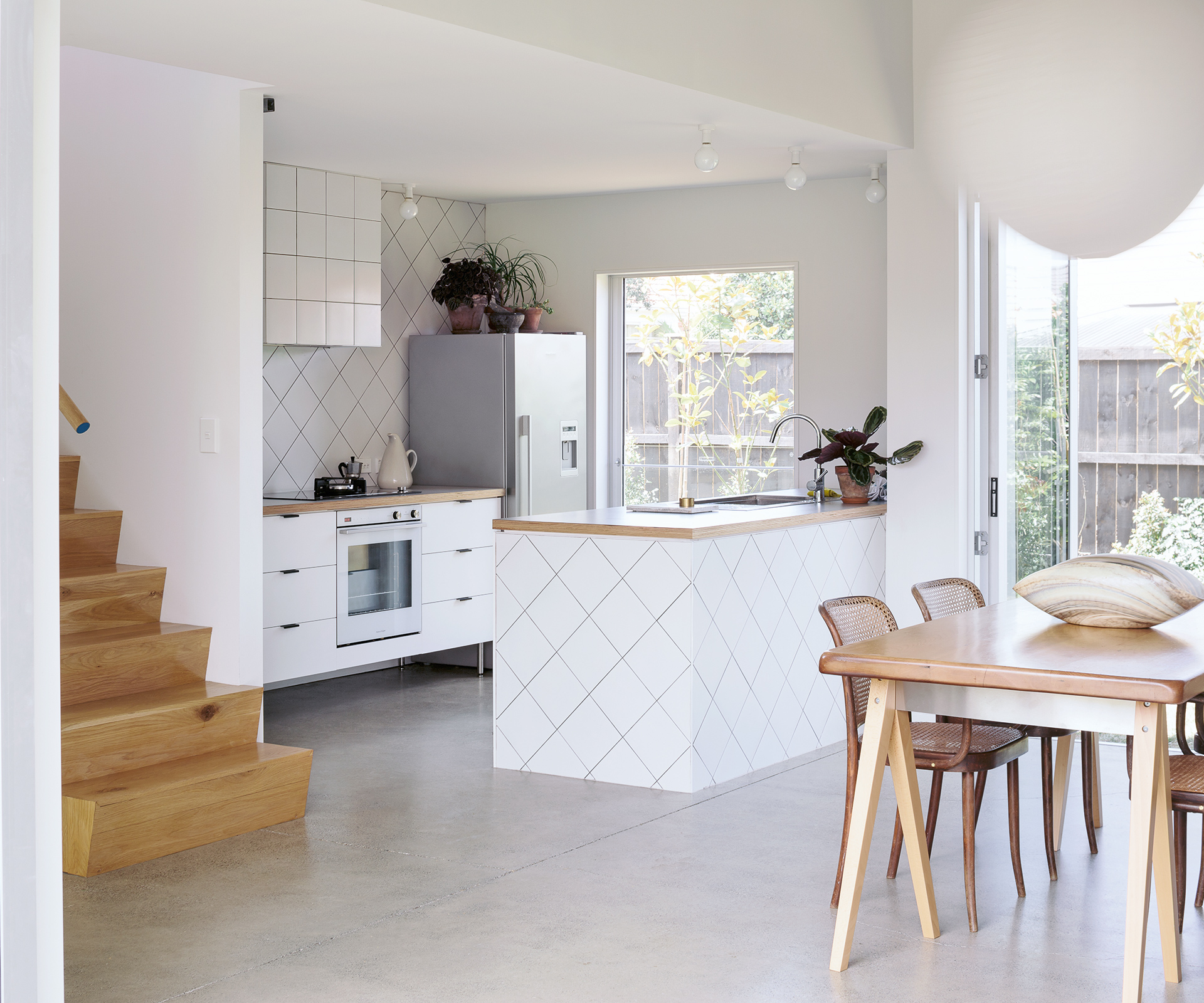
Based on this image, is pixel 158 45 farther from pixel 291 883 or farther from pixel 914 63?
pixel 914 63

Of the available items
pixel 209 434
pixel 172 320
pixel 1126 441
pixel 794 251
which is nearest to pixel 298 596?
pixel 209 434

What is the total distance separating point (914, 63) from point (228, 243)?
2.88 metres

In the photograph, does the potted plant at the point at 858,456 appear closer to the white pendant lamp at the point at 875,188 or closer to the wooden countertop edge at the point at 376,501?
the white pendant lamp at the point at 875,188

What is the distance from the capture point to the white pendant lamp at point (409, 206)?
6.23 metres

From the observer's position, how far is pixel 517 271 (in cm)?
723

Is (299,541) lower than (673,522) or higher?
lower

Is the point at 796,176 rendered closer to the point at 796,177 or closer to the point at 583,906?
the point at 796,177

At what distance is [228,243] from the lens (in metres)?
4.41

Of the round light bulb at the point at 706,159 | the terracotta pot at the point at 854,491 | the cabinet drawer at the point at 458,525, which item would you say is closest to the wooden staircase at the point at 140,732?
the cabinet drawer at the point at 458,525

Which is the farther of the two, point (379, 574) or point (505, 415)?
point (505, 415)

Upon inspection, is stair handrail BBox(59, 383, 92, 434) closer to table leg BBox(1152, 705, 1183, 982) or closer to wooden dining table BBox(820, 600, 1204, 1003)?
wooden dining table BBox(820, 600, 1204, 1003)

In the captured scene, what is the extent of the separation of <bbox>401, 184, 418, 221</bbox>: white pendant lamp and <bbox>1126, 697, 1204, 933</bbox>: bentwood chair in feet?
13.1

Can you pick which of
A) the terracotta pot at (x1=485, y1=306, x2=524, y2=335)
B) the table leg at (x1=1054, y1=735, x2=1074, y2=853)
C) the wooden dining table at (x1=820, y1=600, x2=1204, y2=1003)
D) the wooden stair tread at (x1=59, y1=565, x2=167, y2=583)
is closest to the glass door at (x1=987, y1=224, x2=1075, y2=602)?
the table leg at (x1=1054, y1=735, x2=1074, y2=853)

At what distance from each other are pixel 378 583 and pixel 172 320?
1814 mm
